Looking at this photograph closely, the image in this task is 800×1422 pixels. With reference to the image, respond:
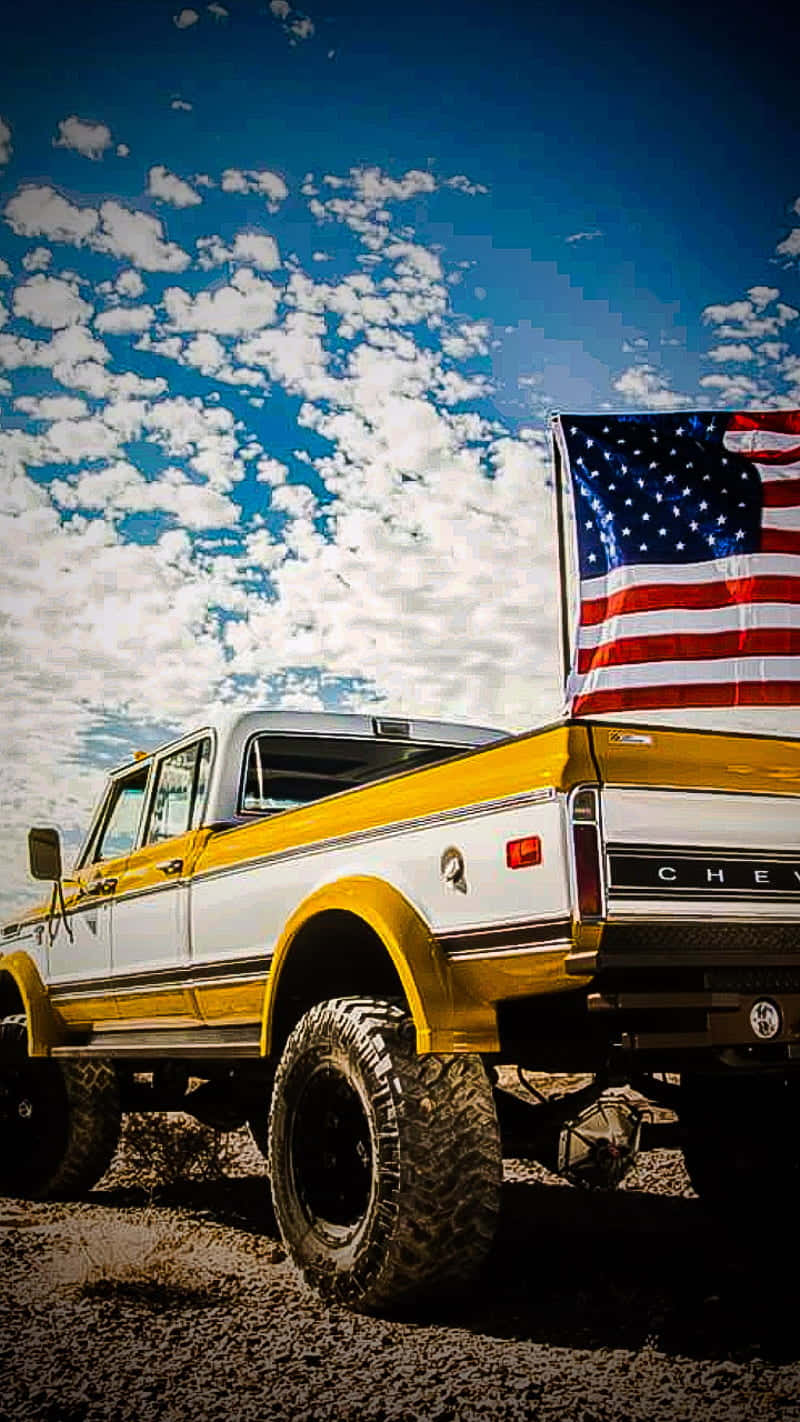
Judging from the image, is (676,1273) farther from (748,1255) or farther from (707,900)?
(707,900)

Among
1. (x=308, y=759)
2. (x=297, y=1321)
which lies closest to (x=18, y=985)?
(x=308, y=759)

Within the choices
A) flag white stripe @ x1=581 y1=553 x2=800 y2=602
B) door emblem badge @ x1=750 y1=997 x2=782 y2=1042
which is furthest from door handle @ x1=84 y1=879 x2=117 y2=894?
flag white stripe @ x1=581 y1=553 x2=800 y2=602

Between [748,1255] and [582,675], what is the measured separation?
14.6ft

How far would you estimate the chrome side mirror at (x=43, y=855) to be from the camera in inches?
264

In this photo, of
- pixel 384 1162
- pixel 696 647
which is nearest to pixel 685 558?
pixel 696 647

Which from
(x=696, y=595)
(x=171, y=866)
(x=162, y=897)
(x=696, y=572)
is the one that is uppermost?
(x=696, y=572)

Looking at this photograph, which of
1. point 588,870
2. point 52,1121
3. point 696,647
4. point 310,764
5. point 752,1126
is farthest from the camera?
point 696,647

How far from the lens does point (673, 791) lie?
141 inches

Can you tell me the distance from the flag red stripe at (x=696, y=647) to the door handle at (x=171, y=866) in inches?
153

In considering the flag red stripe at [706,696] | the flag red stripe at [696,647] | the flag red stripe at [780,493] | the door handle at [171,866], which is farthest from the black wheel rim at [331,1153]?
the flag red stripe at [780,493]

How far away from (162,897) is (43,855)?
136 centimetres

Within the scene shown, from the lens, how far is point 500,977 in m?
3.56

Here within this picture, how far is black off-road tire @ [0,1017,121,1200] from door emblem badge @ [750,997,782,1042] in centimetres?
402

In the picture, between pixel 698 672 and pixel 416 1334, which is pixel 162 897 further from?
pixel 698 672
